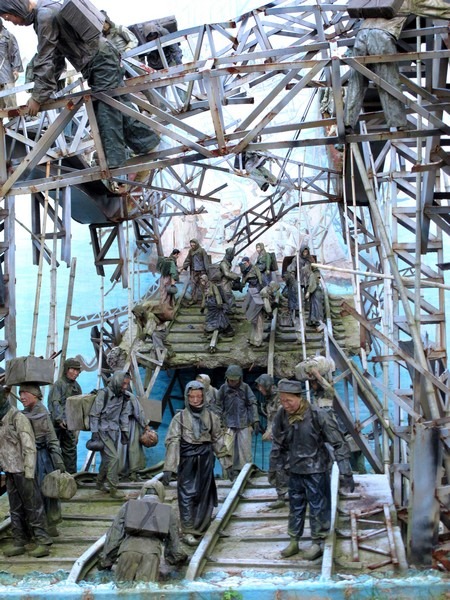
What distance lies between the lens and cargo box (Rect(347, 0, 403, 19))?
31.9 ft

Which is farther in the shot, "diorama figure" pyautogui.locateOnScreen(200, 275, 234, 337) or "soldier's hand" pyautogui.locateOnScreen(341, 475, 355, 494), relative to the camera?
"diorama figure" pyautogui.locateOnScreen(200, 275, 234, 337)

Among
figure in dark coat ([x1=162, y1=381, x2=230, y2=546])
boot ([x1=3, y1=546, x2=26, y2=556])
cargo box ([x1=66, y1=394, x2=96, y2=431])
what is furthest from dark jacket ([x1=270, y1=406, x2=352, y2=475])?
cargo box ([x1=66, y1=394, x2=96, y2=431])

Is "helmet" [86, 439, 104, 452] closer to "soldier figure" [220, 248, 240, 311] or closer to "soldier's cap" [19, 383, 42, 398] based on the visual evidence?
"soldier's cap" [19, 383, 42, 398]

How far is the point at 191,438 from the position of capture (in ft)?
33.8

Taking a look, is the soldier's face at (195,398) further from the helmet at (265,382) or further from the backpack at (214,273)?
the backpack at (214,273)

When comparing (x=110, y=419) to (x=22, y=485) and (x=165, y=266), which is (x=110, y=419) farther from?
(x=165, y=266)

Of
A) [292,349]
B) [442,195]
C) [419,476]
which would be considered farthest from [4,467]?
[292,349]

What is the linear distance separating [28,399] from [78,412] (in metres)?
2.29

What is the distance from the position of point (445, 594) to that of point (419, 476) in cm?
145

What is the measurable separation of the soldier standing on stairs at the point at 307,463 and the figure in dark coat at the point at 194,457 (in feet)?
4.44

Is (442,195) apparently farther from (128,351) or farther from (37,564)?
(128,351)

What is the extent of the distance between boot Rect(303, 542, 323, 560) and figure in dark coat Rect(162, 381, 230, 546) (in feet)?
5.11

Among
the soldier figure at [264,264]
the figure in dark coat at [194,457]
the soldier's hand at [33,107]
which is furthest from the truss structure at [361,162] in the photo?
the soldier figure at [264,264]

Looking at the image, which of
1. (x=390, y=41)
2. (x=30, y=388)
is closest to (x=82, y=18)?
(x=390, y=41)
